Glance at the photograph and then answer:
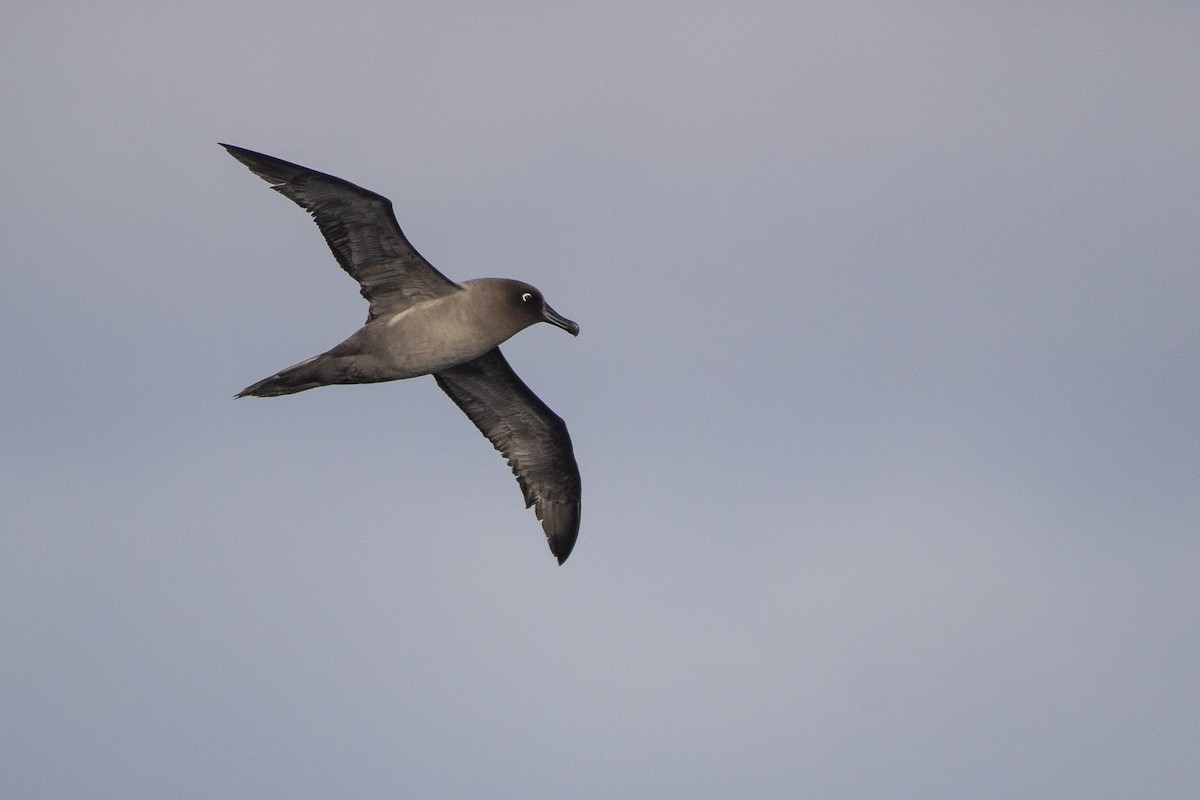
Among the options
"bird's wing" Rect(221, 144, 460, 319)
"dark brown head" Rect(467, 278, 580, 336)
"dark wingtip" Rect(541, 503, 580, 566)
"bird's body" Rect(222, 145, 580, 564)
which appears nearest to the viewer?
"bird's wing" Rect(221, 144, 460, 319)

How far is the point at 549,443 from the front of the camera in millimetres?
22969

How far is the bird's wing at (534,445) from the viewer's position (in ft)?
74.5

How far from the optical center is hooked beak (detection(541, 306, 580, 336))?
20641 millimetres

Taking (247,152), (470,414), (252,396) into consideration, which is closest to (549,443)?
(470,414)

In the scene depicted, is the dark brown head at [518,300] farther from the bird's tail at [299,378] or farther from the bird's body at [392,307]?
the bird's tail at [299,378]

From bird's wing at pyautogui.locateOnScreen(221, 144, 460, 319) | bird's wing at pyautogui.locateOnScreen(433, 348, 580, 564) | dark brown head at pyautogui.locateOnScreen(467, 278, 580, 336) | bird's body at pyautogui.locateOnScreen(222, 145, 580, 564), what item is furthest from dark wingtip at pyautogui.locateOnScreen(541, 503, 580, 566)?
bird's wing at pyautogui.locateOnScreen(221, 144, 460, 319)

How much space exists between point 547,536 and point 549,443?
1.20 meters

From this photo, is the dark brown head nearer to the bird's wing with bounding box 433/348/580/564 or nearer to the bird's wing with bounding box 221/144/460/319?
the bird's wing with bounding box 221/144/460/319

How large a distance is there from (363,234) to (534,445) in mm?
4184

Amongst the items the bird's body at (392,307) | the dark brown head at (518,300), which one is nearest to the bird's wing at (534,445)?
the bird's body at (392,307)

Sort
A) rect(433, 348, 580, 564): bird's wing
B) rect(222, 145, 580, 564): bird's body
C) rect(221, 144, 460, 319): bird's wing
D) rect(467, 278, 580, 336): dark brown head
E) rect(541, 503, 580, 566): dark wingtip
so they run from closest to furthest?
rect(221, 144, 460, 319): bird's wing → rect(222, 145, 580, 564): bird's body → rect(467, 278, 580, 336): dark brown head → rect(433, 348, 580, 564): bird's wing → rect(541, 503, 580, 566): dark wingtip

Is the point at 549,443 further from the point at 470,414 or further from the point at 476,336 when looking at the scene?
the point at 476,336

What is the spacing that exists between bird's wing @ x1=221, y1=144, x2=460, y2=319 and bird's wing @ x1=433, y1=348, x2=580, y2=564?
2.29 meters

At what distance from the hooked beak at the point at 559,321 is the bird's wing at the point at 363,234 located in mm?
1096
